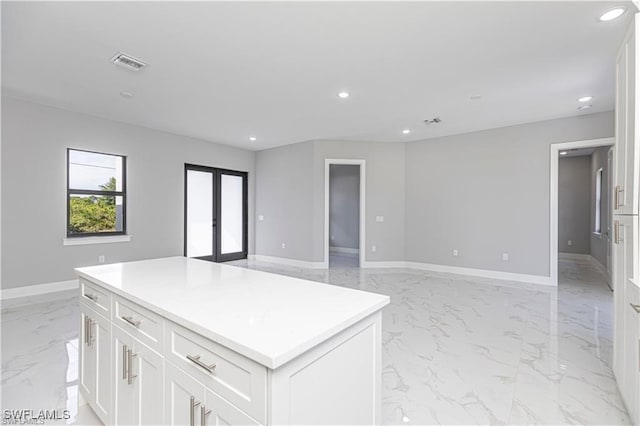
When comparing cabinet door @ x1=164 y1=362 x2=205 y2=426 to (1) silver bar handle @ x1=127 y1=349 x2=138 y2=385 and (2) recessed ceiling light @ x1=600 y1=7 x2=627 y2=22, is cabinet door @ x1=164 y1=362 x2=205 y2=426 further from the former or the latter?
(2) recessed ceiling light @ x1=600 y1=7 x2=627 y2=22

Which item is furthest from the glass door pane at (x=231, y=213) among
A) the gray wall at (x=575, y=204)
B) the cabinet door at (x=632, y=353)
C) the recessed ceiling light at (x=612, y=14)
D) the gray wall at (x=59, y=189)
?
the gray wall at (x=575, y=204)

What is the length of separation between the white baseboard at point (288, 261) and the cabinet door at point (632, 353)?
15.6 ft

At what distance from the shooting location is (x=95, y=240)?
4.65 metres

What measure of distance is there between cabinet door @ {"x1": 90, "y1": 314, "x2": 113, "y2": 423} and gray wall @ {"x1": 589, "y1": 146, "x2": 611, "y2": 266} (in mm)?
6956

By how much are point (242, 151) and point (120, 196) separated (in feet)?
9.24

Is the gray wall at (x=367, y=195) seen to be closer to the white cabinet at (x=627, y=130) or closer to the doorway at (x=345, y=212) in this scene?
the doorway at (x=345, y=212)

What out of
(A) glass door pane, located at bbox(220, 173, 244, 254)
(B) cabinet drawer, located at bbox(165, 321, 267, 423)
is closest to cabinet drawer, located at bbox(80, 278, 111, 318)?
(B) cabinet drawer, located at bbox(165, 321, 267, 423)

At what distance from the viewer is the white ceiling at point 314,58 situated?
2221 millimetres

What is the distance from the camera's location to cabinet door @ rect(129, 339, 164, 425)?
118cm

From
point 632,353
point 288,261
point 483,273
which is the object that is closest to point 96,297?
point 632,353

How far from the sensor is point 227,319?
40.7 inches

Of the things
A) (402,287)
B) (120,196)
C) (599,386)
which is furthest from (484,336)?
(120,196)

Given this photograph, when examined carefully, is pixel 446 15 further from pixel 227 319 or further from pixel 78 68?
pixel 78 68

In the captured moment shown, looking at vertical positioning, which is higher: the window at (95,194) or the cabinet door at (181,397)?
the window at (95,194)
